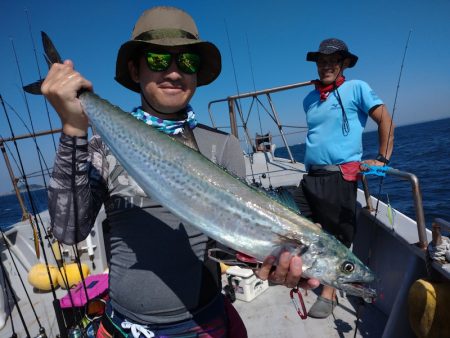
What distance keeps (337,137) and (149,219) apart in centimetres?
256

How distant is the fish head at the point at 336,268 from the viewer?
169 cm

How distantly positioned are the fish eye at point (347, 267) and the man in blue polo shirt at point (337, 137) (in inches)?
71.5

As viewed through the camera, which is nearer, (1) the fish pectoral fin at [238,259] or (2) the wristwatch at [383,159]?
(1) the fish pectoral fin at [238,259]

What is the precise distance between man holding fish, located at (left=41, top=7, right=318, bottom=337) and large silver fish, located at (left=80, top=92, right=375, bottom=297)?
7cm

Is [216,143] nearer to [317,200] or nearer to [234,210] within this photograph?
[234,210]

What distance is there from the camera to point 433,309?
2449 millimetres

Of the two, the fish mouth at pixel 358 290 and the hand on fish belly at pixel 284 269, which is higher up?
the hand on fish belly at pixel 284 269

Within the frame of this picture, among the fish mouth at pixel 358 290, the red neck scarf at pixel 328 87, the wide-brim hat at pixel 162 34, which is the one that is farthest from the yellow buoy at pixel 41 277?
the red neck scarf at pixel 328 87

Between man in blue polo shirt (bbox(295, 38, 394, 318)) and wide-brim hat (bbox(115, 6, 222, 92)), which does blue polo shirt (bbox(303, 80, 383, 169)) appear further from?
wide-brim hat (bbox(115, 6, 222, 92))

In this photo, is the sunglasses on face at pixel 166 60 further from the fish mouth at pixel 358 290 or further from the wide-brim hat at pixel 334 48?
the wide-brim hat at pixel 334 48

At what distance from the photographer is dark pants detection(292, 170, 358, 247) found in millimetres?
3471

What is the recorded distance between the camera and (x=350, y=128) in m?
3.38

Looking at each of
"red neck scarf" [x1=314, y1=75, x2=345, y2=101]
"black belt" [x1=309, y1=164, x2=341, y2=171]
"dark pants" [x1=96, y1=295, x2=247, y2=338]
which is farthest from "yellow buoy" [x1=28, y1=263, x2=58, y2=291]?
"red neck scarf" [x1=314, y1=75, x2=345, y2=101]

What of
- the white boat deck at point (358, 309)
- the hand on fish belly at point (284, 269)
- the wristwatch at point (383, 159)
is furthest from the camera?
the wristwatch at point (383, 159)
